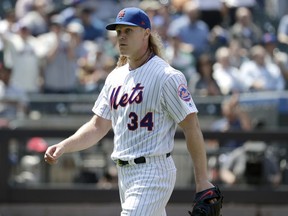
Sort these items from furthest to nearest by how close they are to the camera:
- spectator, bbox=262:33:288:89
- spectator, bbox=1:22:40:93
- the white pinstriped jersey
A: 1. spectator, bbox=262:33:288:89
2. spectator, bbox=1:22:40:93
3. the white pinstriped jersey

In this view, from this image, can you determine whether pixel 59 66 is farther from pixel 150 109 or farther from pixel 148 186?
pixel 148 186

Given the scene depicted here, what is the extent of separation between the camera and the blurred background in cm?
1076

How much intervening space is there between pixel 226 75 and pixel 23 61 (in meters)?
3.08

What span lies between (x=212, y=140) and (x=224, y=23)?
3.97 metres

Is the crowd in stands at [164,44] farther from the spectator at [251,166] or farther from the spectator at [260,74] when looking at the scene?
the spectator at [251,166]

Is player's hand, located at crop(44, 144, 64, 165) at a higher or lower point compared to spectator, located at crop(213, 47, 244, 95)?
lower

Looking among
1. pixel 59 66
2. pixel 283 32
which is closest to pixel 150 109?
pixel 59 66

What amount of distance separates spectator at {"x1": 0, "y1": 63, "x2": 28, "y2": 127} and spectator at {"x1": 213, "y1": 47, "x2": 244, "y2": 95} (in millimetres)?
2977

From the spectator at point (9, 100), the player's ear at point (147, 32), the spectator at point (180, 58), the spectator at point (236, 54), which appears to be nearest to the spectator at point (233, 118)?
the spectator at point (180, 58)

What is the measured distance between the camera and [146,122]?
526cm

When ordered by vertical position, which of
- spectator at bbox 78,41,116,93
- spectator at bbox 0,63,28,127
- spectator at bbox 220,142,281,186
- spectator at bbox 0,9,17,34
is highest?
spectator at bbox 0,9,17,34

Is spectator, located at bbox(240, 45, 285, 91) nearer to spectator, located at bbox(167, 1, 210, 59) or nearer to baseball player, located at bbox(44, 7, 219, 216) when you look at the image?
spectator, located at bbox(167, 1, 210, 59)

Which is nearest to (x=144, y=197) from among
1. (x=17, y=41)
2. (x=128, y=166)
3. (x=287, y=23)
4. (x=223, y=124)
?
(x=128, y=166)

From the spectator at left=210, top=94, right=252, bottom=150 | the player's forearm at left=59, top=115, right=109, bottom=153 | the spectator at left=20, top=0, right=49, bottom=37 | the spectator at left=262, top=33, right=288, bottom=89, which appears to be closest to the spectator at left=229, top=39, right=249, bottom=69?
the spectator at left=262, top=33, right=288, bottom=89
